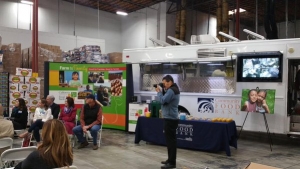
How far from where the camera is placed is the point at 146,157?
5.46 m

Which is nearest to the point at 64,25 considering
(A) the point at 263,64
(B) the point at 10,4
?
(B) the point at 10,4

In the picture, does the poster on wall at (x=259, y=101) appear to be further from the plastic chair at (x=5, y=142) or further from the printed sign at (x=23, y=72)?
the printed sign at (x=23, y=72)

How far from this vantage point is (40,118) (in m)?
6.13

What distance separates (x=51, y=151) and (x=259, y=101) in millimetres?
5052

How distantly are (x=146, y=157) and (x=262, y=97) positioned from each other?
2.76 meters

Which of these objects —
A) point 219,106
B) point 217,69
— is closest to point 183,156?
point 219,106

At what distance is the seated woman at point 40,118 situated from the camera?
5957 millimetres

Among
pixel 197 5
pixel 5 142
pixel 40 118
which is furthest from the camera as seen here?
pixel 197 5

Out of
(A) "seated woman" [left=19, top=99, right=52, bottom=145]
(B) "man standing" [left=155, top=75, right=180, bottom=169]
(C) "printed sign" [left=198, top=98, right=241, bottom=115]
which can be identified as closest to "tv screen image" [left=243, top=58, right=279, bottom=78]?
(C) "printed sign" [left=198, top=98, right=241, bottom=115]

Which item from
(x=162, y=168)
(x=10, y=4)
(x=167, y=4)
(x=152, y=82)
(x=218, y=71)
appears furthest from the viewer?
(x=167, y=4)

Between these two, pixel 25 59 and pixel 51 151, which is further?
pixel 25 59

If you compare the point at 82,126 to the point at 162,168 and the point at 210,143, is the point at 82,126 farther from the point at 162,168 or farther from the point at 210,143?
the point at 210,143

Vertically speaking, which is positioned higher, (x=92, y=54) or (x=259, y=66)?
(x=92, y=54)

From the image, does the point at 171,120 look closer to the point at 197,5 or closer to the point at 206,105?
the point at 206,105
